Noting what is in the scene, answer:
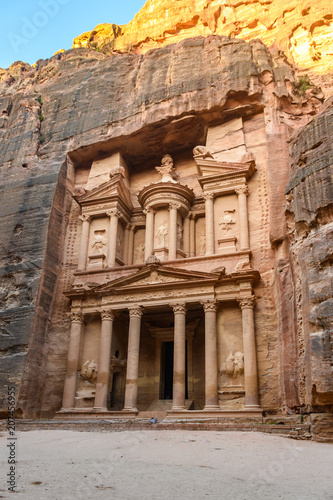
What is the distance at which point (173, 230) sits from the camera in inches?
846

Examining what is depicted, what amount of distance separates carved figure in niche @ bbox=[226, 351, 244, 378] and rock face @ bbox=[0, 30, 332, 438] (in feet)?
2.40

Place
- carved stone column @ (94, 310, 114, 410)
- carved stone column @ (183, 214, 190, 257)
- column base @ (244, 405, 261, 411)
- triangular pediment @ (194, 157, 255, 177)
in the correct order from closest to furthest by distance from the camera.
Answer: column base @ (244, 405, 261, 411) < carved stone column @ (94, 310, 114, 410) < triangular pediment @ (194, 157, 255, 177) < carved stone column @ (183, 214, 190, 257)

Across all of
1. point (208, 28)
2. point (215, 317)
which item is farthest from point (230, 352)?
point (208, 28)

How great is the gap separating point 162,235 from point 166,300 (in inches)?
169

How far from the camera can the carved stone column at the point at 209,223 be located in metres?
20.0

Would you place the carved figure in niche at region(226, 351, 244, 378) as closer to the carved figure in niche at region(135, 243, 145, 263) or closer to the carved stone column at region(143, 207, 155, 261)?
the carved stone column at region(143, 207, 155, 261)

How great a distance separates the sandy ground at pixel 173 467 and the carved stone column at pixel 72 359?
659 cm

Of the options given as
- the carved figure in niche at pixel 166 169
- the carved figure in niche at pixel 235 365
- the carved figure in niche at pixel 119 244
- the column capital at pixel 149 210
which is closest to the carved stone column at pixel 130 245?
the carved figure in niche at pixel 119 244

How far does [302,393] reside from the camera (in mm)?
13227

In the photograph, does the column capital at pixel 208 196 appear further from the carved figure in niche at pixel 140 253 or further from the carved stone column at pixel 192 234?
the carved figure in niche at pixel 140 253

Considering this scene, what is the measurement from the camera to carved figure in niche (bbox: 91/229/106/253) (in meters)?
22.5

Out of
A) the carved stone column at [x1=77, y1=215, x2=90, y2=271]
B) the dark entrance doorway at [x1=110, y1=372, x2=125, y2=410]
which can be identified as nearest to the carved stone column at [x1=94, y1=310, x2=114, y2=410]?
the dark entrance doorway at [x1=110, y1=372, x2=125, y2=410]

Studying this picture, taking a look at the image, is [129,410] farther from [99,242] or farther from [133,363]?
[99,242]

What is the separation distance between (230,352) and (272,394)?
222cm
